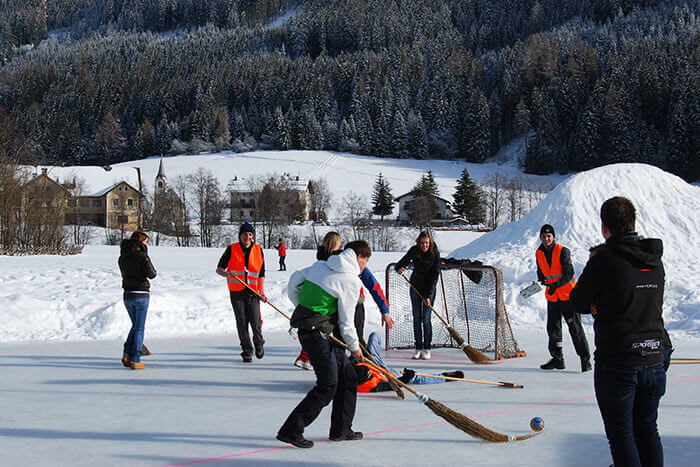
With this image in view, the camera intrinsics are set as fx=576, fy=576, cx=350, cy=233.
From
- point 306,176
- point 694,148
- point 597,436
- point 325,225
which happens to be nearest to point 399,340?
point 597,436

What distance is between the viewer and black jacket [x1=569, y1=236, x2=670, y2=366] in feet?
9.76

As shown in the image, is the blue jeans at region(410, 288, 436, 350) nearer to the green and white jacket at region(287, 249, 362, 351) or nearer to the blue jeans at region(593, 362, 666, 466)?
the green and white jacket at region(287, 249, 362, 351)

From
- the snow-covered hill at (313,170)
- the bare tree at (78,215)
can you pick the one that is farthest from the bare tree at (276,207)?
the bare tree at (78,215)

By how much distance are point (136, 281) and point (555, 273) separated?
17.0ft

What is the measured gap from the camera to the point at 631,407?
303cm

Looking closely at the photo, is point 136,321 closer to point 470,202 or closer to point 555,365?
point 555,365

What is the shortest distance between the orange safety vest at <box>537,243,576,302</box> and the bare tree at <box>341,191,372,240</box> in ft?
150

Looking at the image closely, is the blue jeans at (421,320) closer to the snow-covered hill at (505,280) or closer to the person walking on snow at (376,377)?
the person walking on snow at (376,377)

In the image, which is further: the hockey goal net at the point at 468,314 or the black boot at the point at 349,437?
the hockey goal net at the point at 468,314

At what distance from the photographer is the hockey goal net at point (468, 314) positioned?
8.38 meters

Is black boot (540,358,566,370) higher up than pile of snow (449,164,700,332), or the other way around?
pile of snow (449,164,700,332)

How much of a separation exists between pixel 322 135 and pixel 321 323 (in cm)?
10097

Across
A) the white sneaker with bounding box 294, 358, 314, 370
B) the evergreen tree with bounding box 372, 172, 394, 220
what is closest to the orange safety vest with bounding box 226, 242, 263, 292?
the white sneaker with bounding box 294, 358, 314, 370

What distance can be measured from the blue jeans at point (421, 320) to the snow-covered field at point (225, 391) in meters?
0.30
